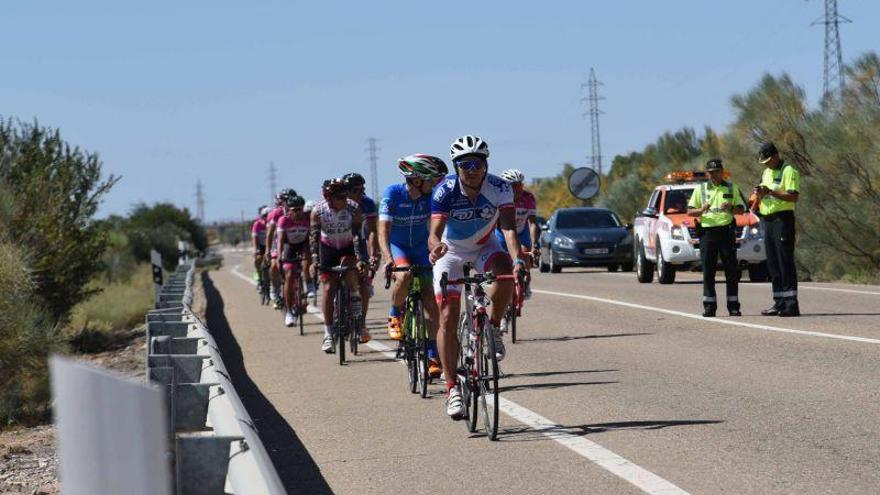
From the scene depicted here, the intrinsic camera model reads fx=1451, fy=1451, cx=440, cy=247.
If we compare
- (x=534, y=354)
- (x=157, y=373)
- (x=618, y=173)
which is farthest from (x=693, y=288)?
(x=618, y=173)

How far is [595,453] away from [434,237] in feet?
6.47

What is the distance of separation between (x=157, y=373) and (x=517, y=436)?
263 cm

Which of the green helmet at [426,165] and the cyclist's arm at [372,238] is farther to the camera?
the cyclist's arm at [372,238]

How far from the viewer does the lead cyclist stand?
934 cm

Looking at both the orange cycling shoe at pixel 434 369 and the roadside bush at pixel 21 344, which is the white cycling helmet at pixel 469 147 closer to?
the orange cycling shoe at pixel 434 369

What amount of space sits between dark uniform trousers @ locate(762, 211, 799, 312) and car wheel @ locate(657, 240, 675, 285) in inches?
342

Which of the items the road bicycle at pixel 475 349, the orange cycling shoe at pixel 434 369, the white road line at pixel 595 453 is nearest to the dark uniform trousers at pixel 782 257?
the orange cycling shoe at pixel 434 369

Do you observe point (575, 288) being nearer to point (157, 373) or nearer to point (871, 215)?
point (871, 215)

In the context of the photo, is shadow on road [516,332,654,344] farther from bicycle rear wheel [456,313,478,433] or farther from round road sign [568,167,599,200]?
round road sign [568,167,599,200]

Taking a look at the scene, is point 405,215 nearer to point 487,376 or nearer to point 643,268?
point 487,376

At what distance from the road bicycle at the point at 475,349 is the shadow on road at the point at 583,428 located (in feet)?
0.50

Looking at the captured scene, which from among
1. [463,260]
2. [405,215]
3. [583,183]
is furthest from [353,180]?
[583,183]

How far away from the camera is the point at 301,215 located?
19.5m

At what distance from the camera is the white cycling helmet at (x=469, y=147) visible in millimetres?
9172
